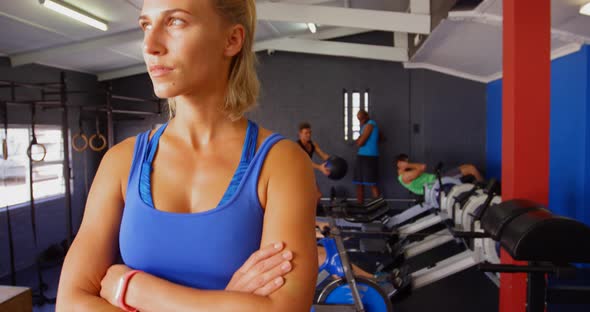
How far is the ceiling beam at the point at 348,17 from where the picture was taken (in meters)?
4.38

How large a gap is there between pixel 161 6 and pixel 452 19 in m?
3.62

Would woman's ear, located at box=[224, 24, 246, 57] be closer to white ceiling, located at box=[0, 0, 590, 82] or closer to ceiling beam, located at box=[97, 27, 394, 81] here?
white ceiling, located at box=[0, 0, 590, 82]

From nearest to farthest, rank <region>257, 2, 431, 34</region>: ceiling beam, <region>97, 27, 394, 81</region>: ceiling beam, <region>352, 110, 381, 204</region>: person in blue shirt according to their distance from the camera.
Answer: <region>257, 2, 431, 34</region>: ceiling beam → <region>352, 110, 381, 204</region>: person in blue shirt → <region>97, 27, 394, 81</region>: ceiling beam

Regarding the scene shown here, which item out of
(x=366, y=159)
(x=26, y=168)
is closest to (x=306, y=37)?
(x=366, y=159)

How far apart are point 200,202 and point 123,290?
0.65ft

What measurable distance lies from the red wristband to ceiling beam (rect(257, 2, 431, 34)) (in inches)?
164

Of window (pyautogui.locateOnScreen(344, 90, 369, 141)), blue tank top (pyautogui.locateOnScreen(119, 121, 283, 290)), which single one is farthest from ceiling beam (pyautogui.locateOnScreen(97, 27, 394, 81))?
blue tank top (pyautogui.locateOnScreen(119, 121, 283, 290))

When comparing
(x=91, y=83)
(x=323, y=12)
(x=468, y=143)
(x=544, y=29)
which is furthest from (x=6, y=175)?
(x=468, y=143)

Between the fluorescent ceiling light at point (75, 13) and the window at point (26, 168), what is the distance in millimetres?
1871

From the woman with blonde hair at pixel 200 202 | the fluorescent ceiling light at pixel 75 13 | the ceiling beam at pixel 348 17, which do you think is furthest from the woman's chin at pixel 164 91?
the ceiling beam at pixel 348 17

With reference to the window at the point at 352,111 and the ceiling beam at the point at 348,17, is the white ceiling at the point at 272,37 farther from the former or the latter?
the window at the point at 352,111

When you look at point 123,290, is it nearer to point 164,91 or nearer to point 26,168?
point 164,91

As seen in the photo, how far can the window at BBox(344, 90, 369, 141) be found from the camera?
24.6ft

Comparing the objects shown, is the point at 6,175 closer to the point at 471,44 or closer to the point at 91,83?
the point at 91,83
